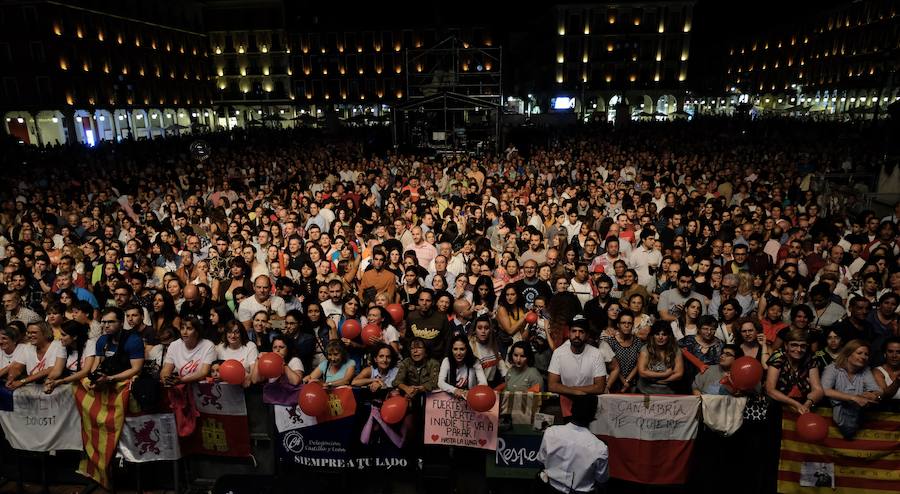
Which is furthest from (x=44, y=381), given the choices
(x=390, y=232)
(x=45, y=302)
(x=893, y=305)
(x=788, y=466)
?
(x=893, y=305)

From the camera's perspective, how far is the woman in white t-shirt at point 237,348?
5.83 metres

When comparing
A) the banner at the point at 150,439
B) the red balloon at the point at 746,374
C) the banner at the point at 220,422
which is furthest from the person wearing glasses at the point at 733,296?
the banner at the point at 150,439

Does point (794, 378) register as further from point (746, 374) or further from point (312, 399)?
point (312, 399)

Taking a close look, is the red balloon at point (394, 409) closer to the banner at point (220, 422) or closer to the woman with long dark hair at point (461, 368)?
the woman with long dark hair at point (461, 368)

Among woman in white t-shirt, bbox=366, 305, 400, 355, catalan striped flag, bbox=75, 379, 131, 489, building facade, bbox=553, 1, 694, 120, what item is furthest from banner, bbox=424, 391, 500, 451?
building facade, bbox=553, 1, 694, 120

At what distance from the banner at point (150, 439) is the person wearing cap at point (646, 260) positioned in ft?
20.1

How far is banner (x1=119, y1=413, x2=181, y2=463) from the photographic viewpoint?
5.59 m

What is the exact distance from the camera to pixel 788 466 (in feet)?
16.6

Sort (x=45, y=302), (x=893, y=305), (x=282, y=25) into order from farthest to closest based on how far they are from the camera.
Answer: (x=282, y=25) < (x=45, y=302) < (x=893, y=305)

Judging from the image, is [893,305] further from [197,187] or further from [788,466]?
[197,187]

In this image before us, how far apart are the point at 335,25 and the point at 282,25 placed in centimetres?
584

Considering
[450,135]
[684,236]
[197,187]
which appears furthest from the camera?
[450,135]

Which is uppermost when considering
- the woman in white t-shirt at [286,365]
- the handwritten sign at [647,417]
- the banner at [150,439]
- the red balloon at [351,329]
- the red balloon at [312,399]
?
the red balloon at [351,329]

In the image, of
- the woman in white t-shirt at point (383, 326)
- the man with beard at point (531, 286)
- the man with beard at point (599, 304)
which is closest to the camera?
the woman in white t-shirt at point (383, 326)
